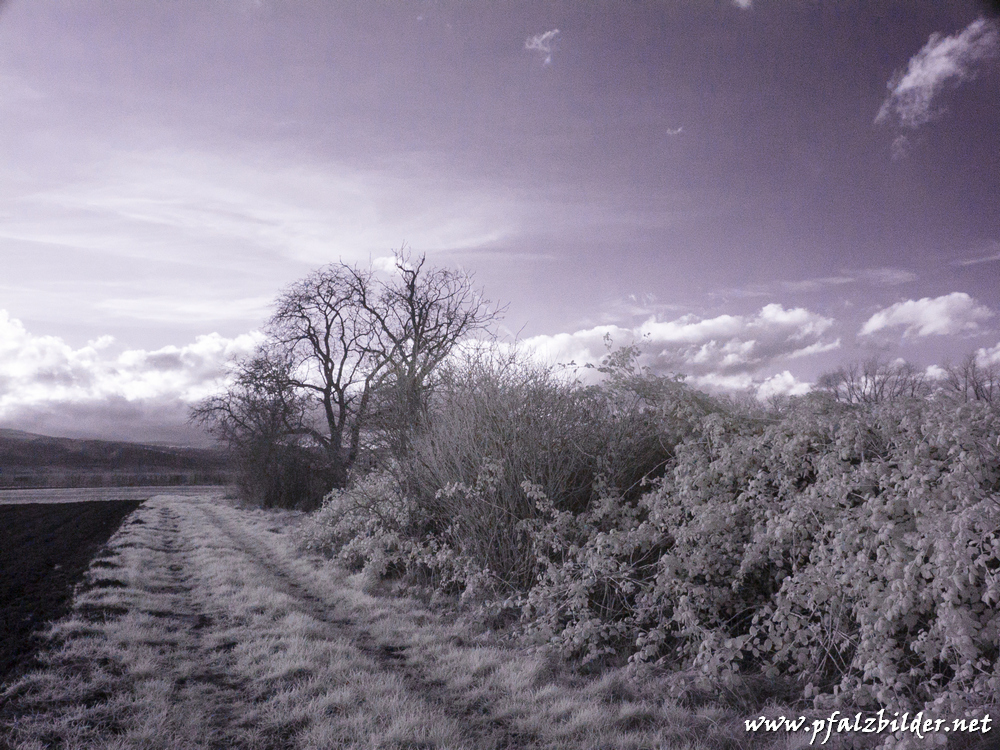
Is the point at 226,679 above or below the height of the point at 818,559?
below

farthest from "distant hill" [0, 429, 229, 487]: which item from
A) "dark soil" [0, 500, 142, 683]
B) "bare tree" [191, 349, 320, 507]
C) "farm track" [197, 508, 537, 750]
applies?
"farm track" [197, 508, 537, 750]

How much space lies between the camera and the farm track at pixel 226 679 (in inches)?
168

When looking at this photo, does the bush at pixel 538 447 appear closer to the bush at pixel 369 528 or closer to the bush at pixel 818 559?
the bush at pixel 818 559

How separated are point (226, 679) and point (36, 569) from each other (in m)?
6.90

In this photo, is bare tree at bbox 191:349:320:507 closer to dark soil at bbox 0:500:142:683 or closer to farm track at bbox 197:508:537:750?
dark soil at bbox 0:500:142:683

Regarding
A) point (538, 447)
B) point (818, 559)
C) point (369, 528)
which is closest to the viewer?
point (818, 559)

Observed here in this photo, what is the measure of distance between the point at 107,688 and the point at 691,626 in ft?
14.9

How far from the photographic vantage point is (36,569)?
10.1 meters

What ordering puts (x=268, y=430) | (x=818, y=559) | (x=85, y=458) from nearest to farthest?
(x=818, y=559), (x=268, y=430), (x=85, y=458)

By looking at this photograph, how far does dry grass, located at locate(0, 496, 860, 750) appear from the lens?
Result: 426 centimetres

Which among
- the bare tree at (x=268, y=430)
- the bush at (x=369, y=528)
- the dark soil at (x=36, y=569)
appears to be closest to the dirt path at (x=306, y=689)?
the dark soil at (x=36, y=569)

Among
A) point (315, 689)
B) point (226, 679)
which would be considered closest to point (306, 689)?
point (315, 689)

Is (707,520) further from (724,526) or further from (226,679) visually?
(226,679)

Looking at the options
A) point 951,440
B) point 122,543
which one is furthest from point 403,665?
point 122,543
